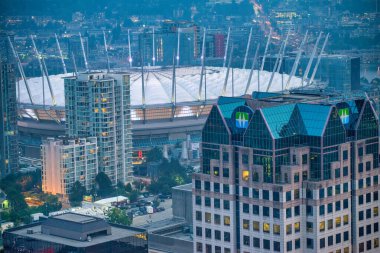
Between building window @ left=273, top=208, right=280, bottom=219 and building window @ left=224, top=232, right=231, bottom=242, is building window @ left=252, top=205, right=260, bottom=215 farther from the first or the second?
building window @ left=224, top=232, right=231, bottom=242

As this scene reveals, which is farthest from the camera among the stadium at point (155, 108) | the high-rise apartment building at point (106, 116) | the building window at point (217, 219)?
the stadium at point (155, 108)

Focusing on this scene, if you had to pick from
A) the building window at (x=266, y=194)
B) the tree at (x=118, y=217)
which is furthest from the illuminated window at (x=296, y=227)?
the tree at (x=118, y=217)

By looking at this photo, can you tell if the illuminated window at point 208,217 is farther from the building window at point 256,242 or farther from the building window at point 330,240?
the building window at point 330,240

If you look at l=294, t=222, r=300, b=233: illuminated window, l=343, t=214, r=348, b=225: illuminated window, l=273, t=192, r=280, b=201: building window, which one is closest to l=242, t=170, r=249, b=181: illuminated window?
l=273, t=192, r=280, b=201: building window

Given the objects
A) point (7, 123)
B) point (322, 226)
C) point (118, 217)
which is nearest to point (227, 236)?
point (322, 226)

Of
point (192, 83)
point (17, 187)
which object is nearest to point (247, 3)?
point (192, 83)
